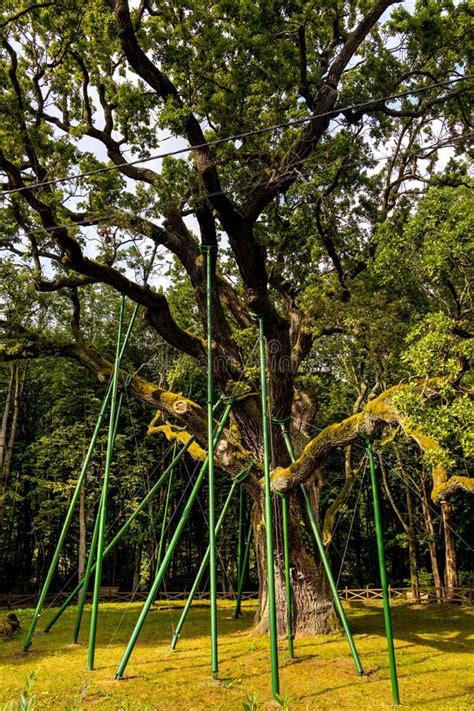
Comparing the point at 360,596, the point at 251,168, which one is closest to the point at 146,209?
the point at 251,168

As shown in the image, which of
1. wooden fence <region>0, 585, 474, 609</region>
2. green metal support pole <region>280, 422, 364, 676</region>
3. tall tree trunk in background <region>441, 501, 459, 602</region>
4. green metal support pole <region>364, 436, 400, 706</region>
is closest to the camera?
green metal support pole <region>364, 436, 400, 706</region>

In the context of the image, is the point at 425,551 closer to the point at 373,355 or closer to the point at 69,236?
the point at 373,355

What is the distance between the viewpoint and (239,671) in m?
7.33

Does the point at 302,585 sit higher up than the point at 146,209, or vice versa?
the point at 146,209

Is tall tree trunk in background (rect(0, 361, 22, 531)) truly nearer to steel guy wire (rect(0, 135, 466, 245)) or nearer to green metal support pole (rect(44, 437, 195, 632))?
green metal support pole (rect(44, 437, 195, 632))

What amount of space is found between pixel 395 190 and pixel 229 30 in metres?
4.46

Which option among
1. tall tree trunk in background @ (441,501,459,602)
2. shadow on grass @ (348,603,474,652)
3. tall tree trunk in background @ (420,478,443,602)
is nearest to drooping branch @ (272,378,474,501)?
shadow on grass @ (348,603,474,652)

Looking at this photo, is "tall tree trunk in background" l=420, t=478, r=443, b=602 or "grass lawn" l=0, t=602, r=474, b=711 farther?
"tall tree trunk in background" l=420, t=478, r=443, b=602

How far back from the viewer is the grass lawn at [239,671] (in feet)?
20.5

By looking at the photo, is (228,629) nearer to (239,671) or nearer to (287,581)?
(287,581)

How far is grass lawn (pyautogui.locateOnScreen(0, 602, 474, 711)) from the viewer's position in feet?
20.5

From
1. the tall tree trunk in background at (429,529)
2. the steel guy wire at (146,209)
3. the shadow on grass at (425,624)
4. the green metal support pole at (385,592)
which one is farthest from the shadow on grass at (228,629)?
the steel guy wire at (146,209)

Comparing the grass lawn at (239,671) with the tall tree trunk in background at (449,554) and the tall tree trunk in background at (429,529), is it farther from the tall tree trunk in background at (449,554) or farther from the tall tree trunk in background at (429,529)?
the tall tree trunk in background at (429,529)

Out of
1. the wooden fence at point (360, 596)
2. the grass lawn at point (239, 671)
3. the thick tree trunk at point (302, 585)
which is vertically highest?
the thick tree trunk at point (302, 585)
